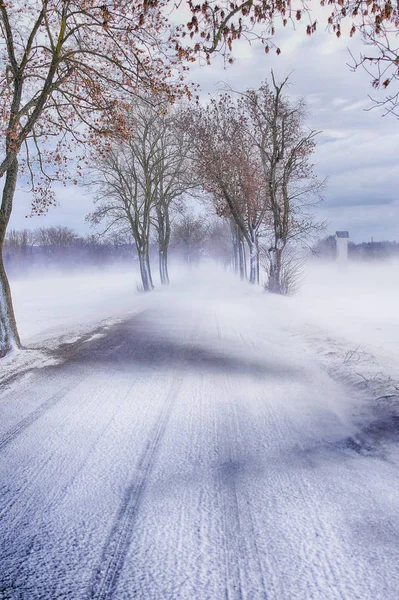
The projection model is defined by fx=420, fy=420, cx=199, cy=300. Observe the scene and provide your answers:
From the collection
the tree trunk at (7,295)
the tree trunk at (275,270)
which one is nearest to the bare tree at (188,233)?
the tree trunk at (275,270)

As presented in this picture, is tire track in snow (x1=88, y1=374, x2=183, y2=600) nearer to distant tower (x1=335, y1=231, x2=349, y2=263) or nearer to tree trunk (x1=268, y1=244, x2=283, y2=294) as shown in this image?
tree trunk (x1=268, y1=244, x2=283, y2=294)

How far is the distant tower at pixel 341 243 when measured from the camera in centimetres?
6284

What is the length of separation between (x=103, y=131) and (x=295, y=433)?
7784mm

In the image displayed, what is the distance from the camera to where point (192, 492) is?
3.00 metres

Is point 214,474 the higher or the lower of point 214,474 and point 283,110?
the lower

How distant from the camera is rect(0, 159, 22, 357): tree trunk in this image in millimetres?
7980

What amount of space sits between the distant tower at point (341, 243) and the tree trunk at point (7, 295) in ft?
197

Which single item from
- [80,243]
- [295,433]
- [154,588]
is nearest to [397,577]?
[154,588]

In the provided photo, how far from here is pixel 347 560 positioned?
2.30m

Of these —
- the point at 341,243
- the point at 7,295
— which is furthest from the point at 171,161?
the point at 341,243

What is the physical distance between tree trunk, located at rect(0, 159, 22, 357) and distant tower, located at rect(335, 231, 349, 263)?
60131 mm

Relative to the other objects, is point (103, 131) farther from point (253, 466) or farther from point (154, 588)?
point (154, 588)

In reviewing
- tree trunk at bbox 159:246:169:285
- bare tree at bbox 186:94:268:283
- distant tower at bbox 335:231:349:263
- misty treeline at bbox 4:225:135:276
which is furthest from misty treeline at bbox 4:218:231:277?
bare tree at bbox 186:94:268:283

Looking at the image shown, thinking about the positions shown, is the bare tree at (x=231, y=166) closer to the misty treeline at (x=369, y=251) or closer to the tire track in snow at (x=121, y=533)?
the tire track in snow at (x=121, y=533)
